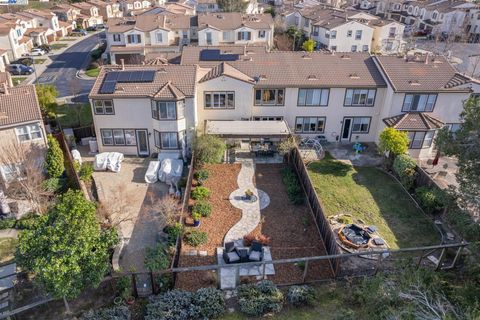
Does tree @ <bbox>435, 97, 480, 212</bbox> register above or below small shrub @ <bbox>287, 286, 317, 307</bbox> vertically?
above

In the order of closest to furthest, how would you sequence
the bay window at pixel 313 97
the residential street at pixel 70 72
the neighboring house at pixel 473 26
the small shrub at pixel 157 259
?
the small shrub at pixel 157 259
the bay window at pixel 313 97
the residential street at pixel 70 72
the neighboring house at pixel 473 26

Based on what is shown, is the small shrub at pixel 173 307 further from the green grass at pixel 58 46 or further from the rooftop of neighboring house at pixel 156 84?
the green grass at pixel 58 46

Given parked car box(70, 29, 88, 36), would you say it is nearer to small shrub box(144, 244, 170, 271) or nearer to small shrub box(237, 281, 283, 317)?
small shrub box(144, 244, 170, 271)

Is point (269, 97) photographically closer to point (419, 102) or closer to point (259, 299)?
point (419, 102)

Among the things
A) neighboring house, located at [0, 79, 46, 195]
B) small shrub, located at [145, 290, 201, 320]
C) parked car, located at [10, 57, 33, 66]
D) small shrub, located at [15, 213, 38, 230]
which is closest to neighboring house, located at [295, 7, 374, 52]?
parked car, located at [10, 57, 33, 66]

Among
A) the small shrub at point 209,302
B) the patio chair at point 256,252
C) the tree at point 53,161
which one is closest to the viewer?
the small shrub at point 209,302

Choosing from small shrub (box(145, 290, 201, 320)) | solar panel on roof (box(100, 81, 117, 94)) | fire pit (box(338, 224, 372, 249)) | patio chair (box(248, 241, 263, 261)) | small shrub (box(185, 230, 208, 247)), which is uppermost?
solar panel on roof (box(100, 81, 117, 94))

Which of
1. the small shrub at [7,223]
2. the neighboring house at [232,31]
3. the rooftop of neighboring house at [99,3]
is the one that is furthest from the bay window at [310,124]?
the rooftop of neighboring house at [99,3]
